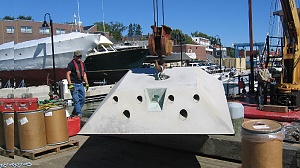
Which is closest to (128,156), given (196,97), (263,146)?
(196,97)

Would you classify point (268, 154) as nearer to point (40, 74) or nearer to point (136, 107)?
point (136, 107)

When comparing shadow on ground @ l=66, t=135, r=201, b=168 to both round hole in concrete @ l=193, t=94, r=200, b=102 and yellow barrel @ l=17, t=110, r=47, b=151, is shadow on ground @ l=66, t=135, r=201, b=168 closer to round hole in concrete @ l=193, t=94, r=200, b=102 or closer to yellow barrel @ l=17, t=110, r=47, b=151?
yellow barrel @ l=17, t=110, r=47, b=151

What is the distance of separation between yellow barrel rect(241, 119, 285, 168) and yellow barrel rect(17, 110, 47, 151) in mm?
3611

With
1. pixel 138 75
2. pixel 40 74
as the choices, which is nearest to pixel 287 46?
pixel 138 75

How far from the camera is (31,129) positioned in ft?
18.0

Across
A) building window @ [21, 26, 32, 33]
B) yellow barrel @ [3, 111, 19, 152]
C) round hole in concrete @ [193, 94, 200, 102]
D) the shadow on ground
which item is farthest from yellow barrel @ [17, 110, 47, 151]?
building window @ [21, 26, 32, 33]

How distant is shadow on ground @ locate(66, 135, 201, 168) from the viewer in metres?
5.32

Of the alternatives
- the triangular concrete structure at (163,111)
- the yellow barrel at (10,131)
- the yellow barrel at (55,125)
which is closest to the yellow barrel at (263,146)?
the triangular concrete structure at (163,111)

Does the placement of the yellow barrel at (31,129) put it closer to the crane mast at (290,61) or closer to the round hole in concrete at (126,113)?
the round hole in concrete at (126,113)

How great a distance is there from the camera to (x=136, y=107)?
15.0ft

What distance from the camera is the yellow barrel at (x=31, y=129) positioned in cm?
547

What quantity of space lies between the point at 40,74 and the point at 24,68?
1659 millimetres

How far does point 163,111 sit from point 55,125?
96.7 inches

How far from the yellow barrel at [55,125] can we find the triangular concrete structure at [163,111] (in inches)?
59.5
